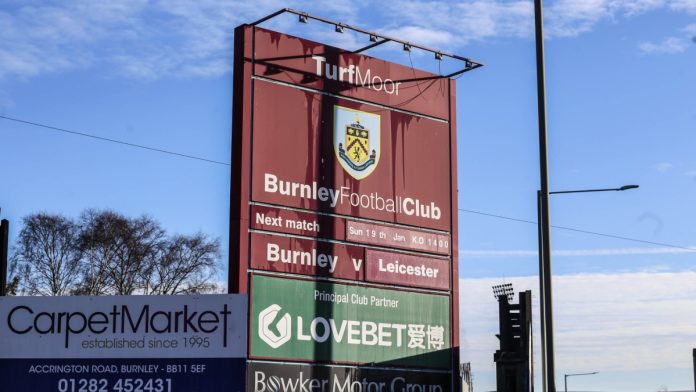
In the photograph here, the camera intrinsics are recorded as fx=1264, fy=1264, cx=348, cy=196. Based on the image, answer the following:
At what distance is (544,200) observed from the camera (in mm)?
19234

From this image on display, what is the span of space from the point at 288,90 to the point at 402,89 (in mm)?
2897

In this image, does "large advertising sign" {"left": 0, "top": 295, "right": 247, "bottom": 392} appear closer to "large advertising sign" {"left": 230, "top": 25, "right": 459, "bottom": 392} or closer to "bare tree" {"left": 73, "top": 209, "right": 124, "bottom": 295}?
"large advertising sign" {"left": 230, "top": 25, "right": 459, "bottom": 392}

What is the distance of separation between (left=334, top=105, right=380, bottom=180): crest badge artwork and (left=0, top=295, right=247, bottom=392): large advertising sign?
3355 millimetres

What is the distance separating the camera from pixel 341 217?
21.3 meters

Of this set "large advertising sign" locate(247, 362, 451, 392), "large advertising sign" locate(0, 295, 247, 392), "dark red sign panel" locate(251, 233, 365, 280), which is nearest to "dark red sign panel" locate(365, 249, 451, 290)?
"dark red sign panel" locate(251, 233, 365, 280)

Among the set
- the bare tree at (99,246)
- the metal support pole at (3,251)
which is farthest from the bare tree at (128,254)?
the metal support pole at (3,251)

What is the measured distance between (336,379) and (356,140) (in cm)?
412

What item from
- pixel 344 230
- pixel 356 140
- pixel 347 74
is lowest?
pixel 344 230

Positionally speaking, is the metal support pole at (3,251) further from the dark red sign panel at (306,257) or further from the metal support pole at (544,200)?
the metal support pole at (544,200)

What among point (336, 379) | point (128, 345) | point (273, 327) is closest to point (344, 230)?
point (273, 327)

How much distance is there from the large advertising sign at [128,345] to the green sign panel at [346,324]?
53cm

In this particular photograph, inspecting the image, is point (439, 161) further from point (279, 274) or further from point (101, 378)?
point (101, 378)

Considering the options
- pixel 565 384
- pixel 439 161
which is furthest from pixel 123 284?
pixel 439 161

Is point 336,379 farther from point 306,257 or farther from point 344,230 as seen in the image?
point 344,230
